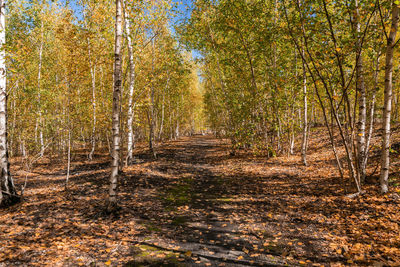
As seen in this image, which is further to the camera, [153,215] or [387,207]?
[153,215]

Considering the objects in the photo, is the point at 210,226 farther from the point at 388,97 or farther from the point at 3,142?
the point at 3,142

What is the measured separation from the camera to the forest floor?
167 inches

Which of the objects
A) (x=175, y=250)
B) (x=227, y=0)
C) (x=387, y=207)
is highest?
(x=227, y=0)

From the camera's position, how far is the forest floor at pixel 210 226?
4238mm

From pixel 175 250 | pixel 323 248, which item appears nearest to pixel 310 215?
pixel 323 248

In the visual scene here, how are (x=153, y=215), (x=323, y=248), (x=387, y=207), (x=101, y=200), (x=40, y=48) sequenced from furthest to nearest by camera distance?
(x=40, y=48) < (x=101, y=200) < (x=153, y=215) < (x=387, y=207) < (x=323, y=248)

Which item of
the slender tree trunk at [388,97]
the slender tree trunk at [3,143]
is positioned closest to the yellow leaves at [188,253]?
the slender tree trunk at [388,97]

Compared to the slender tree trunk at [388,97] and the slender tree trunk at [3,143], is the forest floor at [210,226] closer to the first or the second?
the slender tree trunk at [3,143]

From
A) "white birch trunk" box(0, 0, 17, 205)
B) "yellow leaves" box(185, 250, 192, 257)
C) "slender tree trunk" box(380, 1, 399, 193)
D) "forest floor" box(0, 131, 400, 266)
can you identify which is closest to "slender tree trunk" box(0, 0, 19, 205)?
"white birch trunk" box(0, 0, 17, 205)

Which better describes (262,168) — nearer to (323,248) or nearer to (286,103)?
(286,103)

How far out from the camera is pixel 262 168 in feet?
42.4

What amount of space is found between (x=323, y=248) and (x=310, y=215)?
170 centimetres

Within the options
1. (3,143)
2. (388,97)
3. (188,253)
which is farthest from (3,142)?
(388,97)

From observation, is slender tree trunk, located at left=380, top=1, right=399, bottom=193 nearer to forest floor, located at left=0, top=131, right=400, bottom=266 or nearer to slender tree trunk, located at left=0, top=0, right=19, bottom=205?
forest floor, located at left=0, top=131, right=400, bottom=266
